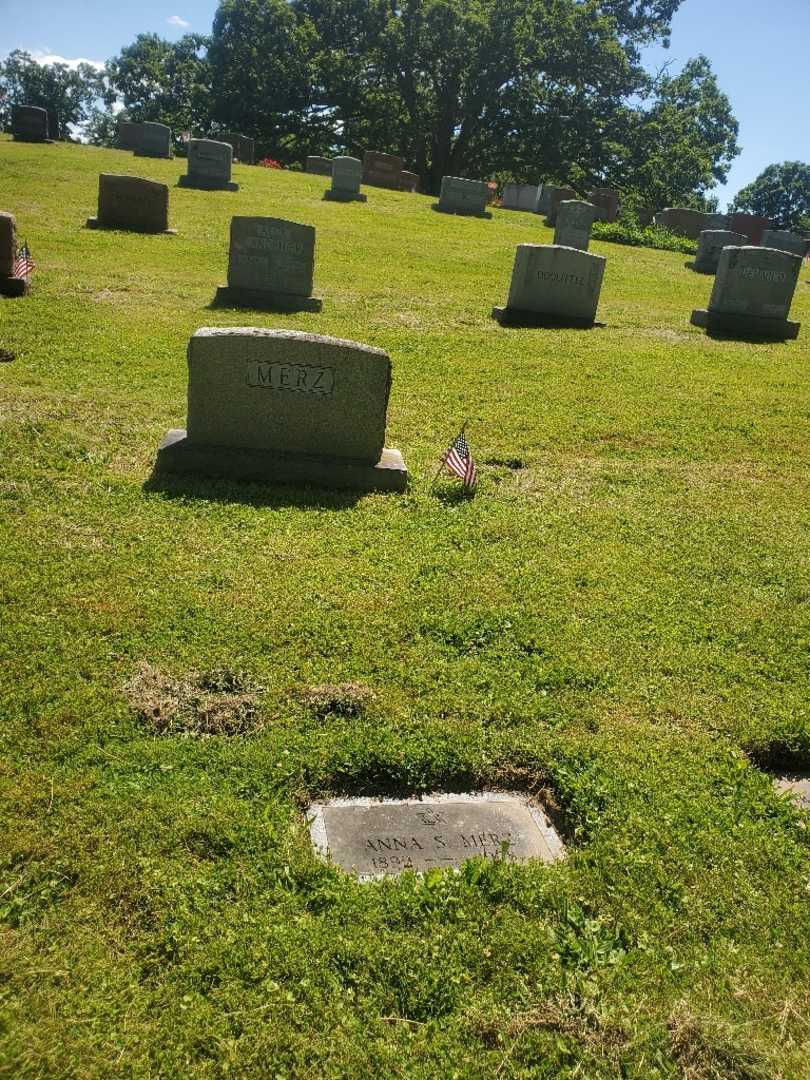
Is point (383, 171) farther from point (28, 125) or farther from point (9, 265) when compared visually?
point (9, 265)

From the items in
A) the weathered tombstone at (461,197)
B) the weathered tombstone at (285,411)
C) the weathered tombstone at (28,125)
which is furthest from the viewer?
the weathered tombstone at (28,125)

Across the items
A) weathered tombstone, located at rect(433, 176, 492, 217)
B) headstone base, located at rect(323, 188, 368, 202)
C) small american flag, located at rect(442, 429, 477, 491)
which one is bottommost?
small american flag, located at rect(442, 429, 477, 491)

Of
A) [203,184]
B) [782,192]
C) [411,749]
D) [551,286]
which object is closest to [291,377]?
[411,749]

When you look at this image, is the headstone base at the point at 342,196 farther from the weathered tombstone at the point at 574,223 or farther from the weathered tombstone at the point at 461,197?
the weathered tombstone at the point at 574,223

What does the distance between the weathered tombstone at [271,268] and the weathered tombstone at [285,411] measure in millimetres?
7289

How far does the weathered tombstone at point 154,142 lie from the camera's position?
3064 centimetres

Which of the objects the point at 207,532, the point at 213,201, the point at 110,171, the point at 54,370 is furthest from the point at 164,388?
the point at 110,171

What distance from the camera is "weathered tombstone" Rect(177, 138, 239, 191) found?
83.1 feet

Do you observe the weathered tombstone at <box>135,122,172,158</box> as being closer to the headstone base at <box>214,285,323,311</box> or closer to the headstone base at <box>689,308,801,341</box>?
the headstone base at <box>214,285,323,311</box>

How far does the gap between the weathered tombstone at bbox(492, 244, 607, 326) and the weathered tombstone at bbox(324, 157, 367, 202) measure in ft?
47.1

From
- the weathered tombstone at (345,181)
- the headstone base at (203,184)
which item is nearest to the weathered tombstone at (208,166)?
the headstone base at (203,184)

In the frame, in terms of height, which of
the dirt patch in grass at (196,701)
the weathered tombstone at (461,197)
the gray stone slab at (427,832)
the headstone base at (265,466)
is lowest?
the gray stone slab at (427,832)

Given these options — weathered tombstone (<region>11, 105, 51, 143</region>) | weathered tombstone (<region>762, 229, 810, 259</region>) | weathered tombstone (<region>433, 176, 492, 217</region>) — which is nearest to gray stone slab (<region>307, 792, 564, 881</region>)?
weathered tombstone (<region>433, 176, 492, 217</region>)

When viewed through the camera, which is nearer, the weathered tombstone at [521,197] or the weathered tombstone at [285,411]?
the weathered tombstone at [285,411]
